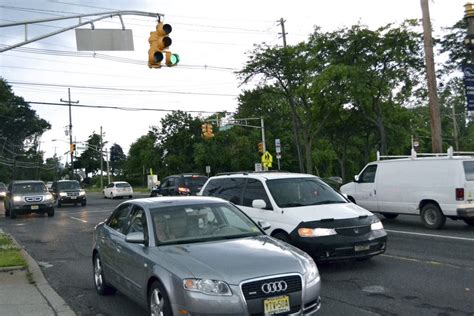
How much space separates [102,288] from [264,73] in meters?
29.9

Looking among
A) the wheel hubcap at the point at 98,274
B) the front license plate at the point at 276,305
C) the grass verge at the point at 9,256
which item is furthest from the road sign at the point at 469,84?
the front license plate at the point at 276,305

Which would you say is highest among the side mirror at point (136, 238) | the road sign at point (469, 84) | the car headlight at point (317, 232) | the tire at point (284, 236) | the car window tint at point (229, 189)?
the road sign at point (469, 84)

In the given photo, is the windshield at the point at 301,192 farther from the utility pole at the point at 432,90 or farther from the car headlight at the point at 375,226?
the utility pole at the point at 432,90

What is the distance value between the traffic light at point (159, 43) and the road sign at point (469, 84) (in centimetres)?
938

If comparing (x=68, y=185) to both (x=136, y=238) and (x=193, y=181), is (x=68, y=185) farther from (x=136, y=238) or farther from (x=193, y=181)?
(x=136, y=238)

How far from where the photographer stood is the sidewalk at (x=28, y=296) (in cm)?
662

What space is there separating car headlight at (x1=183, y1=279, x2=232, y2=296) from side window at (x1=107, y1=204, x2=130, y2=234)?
2.15 m

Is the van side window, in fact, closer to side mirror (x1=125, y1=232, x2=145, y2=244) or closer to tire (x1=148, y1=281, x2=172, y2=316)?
side mirror (x1=125, y1=232, x2=145, y2=244)

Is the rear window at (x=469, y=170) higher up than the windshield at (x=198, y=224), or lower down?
higher up

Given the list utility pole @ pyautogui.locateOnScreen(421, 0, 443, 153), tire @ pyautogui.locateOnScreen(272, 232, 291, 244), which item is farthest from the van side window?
tire @ pyautogui.locateOnScreen(272, 232, 291, 244)

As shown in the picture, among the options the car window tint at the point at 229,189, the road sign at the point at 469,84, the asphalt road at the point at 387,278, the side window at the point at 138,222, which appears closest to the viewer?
the side window at the point at 138,222

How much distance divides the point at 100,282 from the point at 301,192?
3981 millimetres

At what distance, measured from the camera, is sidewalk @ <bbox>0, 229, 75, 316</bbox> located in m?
6.62

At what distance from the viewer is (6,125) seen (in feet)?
328
